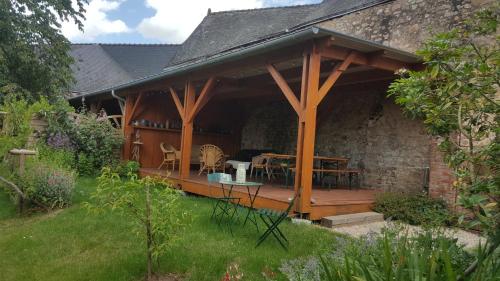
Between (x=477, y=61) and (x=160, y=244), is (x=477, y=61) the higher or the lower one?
the higher one

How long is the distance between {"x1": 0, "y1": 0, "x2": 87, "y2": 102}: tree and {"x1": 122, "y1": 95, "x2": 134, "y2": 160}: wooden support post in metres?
4.75

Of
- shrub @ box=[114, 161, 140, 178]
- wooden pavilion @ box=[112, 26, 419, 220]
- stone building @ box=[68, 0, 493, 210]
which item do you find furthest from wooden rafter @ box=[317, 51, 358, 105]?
shrub @ box=[114, 161, 140, 178]

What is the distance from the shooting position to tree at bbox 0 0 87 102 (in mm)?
13344

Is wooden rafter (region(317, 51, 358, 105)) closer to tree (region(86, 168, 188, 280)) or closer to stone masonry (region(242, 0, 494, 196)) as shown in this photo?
stone masonry (region(242, 0, 494, 196))

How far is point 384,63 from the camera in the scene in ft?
21.0

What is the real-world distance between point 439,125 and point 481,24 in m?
0.76

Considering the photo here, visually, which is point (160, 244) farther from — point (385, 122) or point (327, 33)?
point (385, 122)

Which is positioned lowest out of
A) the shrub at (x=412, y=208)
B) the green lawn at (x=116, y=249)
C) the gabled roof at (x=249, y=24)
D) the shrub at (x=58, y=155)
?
the green lawn at (x=116, y=249)

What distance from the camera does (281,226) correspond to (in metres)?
5.16

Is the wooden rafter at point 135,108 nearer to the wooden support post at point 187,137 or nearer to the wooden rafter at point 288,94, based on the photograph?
the wooden support post at point 187,137

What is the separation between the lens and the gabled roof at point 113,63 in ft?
65.5

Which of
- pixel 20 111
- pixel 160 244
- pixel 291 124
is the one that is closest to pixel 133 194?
pixel 160 244

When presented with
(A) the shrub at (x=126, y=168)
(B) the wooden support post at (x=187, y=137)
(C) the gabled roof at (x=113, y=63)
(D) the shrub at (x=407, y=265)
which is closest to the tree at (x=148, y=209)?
(D) the shrub at (x=407, y=265)

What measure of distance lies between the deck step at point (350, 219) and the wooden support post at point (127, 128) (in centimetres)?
705
